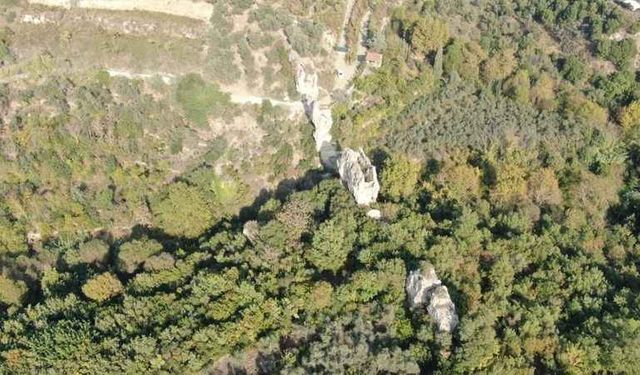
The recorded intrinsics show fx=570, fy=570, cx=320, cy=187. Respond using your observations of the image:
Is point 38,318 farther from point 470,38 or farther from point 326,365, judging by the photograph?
point 470,38

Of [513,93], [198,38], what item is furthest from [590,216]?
[198,38]

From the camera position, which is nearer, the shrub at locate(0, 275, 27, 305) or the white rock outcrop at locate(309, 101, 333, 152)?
the shrub at locate(0, 275, 27, 305)

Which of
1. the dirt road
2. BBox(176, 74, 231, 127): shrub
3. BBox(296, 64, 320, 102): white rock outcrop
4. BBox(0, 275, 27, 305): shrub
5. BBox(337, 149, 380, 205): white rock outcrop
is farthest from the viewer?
the dirt road

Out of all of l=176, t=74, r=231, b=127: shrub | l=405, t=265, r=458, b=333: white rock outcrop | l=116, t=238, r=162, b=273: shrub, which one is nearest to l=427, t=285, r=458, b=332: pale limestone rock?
l=405, t=265, r=458, b=333: white rock outcrop

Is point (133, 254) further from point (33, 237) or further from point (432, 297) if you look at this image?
point (432, 297)

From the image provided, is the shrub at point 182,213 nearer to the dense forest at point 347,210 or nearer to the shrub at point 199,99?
the dense forest at point 347,210

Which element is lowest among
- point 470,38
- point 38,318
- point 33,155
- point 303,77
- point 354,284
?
point 38,318

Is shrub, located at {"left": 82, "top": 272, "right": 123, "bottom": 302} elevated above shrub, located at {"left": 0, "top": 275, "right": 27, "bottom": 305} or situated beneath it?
elevated above

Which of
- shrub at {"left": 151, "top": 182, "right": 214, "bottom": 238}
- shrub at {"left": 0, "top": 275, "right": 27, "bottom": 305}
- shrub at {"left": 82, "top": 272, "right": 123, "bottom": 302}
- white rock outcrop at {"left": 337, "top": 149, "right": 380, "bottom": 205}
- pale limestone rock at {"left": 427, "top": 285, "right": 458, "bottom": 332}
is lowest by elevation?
shrub at {"left": 0, "top": 275, "right": 27, "bottom": 305}

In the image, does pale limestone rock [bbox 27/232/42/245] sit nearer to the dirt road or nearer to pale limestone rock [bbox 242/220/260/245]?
pale limestone rock [bbox 242/220/260/245]
